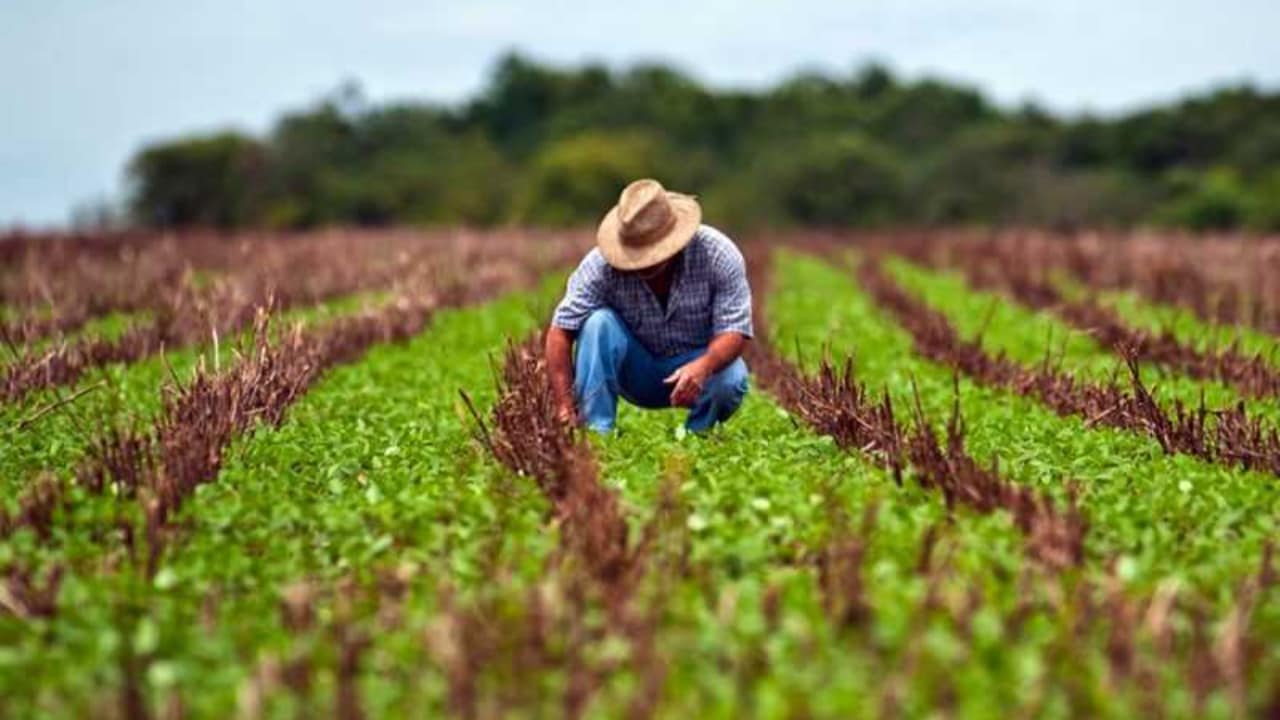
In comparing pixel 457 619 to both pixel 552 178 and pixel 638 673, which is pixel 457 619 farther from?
pixel 552 178

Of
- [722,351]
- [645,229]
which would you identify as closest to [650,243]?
[645,229]

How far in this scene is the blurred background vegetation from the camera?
205 feet

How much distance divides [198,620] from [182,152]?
2505 inches

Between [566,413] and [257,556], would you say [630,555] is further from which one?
[566,413]

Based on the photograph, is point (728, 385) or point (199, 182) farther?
point (199, 182)

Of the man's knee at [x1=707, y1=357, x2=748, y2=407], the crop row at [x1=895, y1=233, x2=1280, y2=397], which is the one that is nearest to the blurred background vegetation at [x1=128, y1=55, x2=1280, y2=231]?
the crop row at [x1=895, y1=233, x2=1280, y2=397]

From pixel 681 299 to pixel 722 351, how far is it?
1.32ft

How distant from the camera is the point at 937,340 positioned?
1235 centimetres

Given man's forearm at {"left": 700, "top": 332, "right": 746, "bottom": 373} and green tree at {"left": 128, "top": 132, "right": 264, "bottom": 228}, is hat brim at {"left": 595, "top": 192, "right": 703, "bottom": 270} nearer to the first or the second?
man's forearm at {"left": 700, "top": 332, "right": 746, "bottom": 373}

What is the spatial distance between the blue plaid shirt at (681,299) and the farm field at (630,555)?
45 centimetres

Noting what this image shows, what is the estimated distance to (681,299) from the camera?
7.36 m

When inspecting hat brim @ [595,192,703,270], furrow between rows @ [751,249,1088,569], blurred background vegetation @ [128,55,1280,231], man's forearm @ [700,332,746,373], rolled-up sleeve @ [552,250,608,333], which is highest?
hat brim @ [595,192,703,270]

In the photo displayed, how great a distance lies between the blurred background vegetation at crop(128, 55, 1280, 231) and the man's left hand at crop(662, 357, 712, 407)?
1924 inches

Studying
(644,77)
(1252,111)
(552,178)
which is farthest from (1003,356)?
(644,77)
